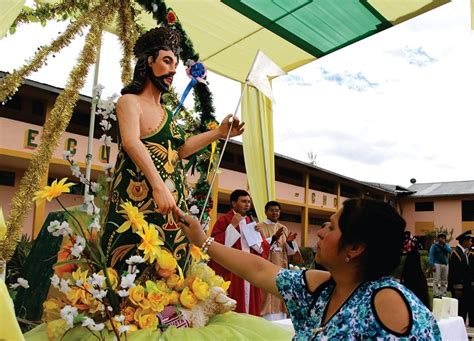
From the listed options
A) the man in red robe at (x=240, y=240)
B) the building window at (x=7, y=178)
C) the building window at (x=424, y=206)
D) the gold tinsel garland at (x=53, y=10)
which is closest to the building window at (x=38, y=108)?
the building window at (x=7, y=178)

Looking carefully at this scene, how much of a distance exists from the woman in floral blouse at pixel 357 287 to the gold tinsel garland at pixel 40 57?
6.71 feet

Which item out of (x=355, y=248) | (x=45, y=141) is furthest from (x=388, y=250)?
(x=45, y=141)

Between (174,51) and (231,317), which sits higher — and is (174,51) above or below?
above

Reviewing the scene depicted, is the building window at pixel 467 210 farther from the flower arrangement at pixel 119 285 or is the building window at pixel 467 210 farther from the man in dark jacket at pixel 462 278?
the flower arrangement at pixel 119 285

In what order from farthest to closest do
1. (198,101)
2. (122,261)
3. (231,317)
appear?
1. (198,101)
2. (231,317)
3. (122,261)

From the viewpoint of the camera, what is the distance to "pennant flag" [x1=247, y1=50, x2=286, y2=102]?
2.69m

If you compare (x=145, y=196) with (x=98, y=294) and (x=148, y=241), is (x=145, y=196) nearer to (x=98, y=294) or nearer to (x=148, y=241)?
(x=148, y=241)

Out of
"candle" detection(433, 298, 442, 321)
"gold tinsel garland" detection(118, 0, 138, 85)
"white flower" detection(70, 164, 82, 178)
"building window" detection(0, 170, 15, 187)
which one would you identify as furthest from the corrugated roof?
"white flower" detection(70, 164, 82, 178)

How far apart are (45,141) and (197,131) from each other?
3.22 ft

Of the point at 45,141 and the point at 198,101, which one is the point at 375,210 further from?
the point at 45,141

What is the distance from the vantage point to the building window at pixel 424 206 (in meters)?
30.5

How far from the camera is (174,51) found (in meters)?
2.45

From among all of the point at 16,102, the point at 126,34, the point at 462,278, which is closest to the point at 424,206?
the point at 462,278

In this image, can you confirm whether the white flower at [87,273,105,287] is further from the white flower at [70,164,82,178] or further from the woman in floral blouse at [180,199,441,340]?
the woman in floral blouse at [180,199,441,340]
